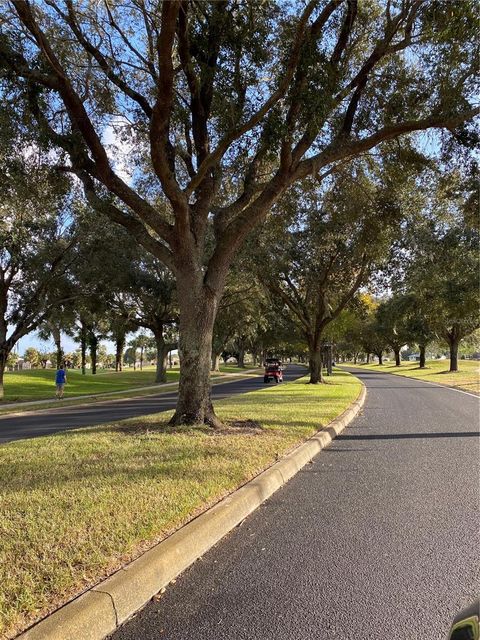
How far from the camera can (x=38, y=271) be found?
2488 cm

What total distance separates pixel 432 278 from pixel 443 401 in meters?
5.14

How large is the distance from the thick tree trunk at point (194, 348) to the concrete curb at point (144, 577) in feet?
11.2

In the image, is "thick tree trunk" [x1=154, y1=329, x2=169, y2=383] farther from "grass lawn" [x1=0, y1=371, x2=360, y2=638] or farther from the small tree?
"grass lawn" [x1=0, y1=371, x2=360, y2=638]

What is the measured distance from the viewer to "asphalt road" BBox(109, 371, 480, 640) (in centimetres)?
340

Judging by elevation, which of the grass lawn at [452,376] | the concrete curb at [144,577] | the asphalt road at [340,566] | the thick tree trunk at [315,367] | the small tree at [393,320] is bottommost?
the grass lawn at [452,376]

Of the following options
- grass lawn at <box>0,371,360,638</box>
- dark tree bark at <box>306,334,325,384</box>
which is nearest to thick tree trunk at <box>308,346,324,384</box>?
dark tree bark at <box>306,334,325,384</box>

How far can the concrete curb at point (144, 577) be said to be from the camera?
314 centimetres

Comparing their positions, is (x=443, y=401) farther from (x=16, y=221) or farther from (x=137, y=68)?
(x=16, y=221)

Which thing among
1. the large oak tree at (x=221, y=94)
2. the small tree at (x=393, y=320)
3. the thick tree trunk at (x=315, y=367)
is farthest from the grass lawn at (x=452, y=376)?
the large oak tree at (x=221, y=94)

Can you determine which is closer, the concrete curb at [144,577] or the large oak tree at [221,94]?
the concrete curb at [144,577]

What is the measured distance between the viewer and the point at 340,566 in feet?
14.1

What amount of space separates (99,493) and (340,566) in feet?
8.32

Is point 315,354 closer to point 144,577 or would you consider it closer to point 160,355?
point 160,355

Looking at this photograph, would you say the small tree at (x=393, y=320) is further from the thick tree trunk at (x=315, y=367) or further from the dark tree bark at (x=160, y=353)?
the dark tree bark at (x=160, y=353)
